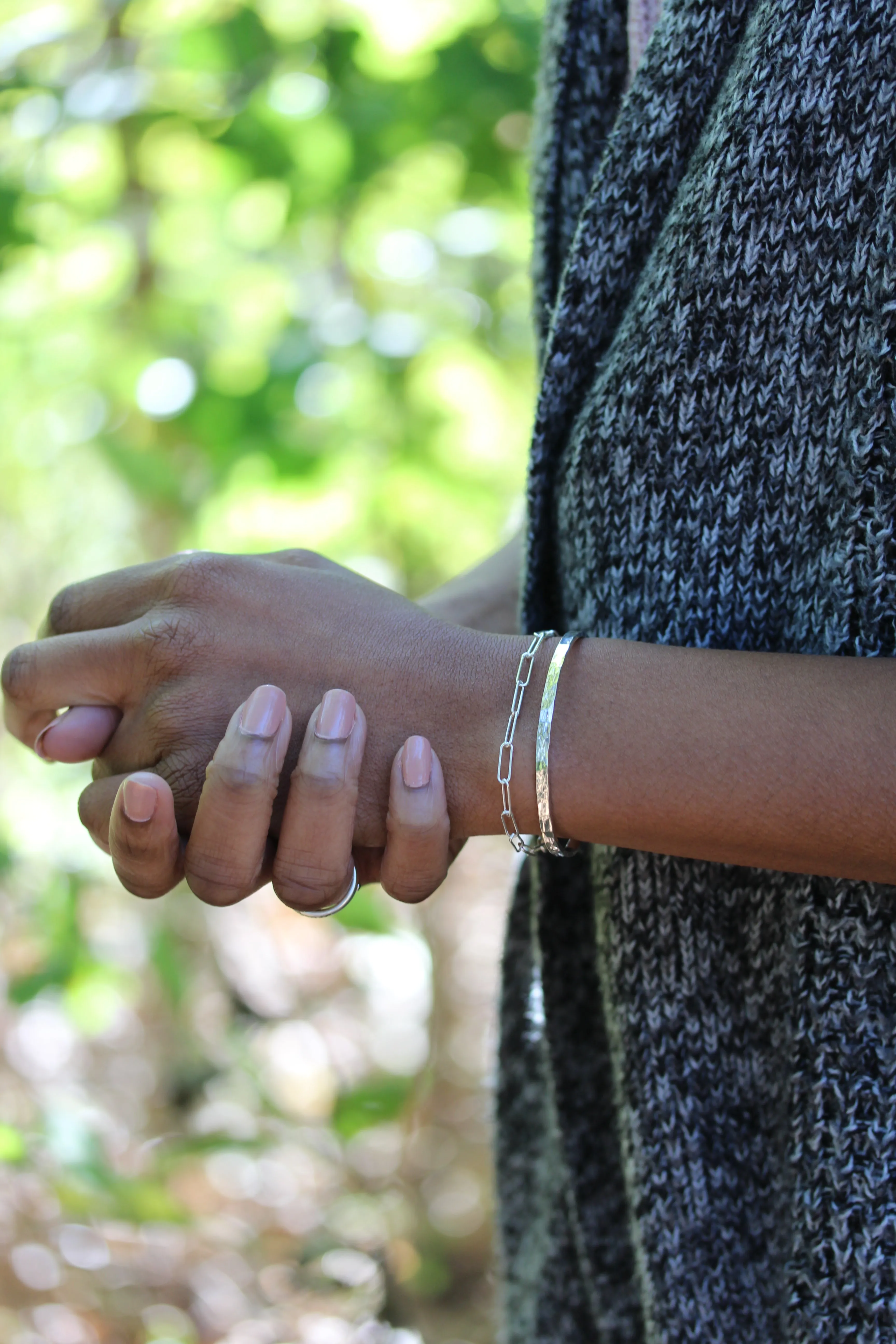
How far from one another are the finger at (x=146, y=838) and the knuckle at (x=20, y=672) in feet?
0.35

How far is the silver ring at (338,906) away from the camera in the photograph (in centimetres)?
65

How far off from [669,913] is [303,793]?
26 centimetres

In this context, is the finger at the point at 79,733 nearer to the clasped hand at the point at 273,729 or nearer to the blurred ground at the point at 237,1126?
the clasped hand at the point at 273,729

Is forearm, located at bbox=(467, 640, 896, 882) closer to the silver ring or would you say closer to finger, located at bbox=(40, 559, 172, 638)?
the silver ring

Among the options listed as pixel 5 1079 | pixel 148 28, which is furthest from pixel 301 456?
pixel 5 1079

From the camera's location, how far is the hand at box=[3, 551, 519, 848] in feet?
2.05

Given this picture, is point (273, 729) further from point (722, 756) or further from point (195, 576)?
point (722, 756)

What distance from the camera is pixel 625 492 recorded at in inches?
26.7

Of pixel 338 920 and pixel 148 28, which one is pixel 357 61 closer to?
pixel 148 28

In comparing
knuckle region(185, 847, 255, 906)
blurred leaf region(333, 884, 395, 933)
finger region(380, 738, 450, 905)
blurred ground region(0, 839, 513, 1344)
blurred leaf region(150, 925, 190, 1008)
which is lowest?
blurred ground region(0, 839, 513, 1344)

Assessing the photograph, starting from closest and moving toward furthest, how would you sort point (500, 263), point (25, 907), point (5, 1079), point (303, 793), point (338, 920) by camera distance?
point (303, 793) < point (338, 920) < point (25, 907) < point (500, 263) < point (5, 1079)

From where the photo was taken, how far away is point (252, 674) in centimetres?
65

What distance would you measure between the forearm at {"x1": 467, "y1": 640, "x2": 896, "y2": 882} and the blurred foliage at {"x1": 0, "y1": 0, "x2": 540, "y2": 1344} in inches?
36.6

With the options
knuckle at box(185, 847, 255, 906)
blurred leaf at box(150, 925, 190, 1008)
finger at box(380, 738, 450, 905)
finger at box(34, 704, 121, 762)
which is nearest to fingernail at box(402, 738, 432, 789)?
finger at box(380, 738, 450, 905)
